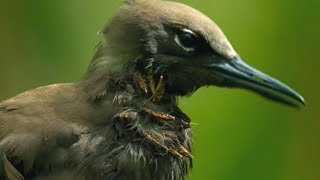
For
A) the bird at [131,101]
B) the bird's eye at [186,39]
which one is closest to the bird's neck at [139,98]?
the bird at [131,101]

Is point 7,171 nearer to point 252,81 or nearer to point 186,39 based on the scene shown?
point 186,39

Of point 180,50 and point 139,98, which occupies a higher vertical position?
point 180,50

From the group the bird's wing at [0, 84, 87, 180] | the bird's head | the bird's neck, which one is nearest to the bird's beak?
the bird's head

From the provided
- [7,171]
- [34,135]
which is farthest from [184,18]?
[7,171]

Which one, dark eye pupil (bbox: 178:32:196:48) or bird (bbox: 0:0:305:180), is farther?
dark eye pupil (bbox: 178:32:196:48)

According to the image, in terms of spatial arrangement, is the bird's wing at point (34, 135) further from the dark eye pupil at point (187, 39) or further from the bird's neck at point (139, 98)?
the dark eye pupil at point (187, 39)

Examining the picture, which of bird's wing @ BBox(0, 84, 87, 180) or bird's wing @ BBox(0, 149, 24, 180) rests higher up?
bird's wing @ BBox(0, 84, 87, 180)

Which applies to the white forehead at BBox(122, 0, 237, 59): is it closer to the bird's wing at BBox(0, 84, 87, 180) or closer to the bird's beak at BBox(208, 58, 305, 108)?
the bird's beak at BBox(208, 58, 305, 108)
